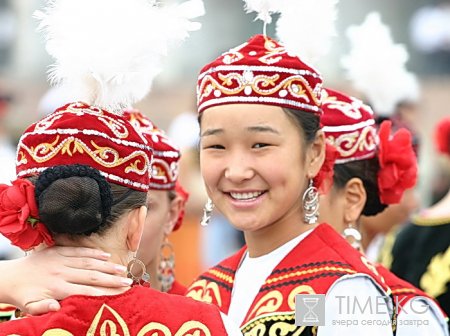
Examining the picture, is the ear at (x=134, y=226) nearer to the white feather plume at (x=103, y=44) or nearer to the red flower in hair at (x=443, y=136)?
the white feather plume at (x=103, y=44)

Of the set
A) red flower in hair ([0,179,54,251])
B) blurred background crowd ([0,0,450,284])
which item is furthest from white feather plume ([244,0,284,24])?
blurred background crowd ([0,0,450,284])

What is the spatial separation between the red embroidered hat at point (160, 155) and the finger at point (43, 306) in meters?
1.49

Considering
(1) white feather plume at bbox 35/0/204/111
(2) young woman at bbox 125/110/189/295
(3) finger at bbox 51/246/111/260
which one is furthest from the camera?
(2) young woman at bbox 125/110/189/295

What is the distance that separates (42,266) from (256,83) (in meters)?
1.05

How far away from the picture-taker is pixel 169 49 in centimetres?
345

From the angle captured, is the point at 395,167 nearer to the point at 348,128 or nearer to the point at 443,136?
the point at 348,128

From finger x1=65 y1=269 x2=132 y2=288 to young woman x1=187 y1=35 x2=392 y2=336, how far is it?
28.5 inches

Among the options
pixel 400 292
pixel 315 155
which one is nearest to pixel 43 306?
pixel 315 155

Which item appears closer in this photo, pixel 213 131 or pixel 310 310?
pixel 310 310

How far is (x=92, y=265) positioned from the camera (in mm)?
2900

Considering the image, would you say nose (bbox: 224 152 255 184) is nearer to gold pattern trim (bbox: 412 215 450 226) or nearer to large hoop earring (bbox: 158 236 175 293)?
large hoop earring (bbox: 158 236 175 293)

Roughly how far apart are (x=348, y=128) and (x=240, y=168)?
34.5 inches

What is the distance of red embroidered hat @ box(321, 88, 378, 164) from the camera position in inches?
171

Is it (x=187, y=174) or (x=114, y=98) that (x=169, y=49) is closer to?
(x=114, y=98)
